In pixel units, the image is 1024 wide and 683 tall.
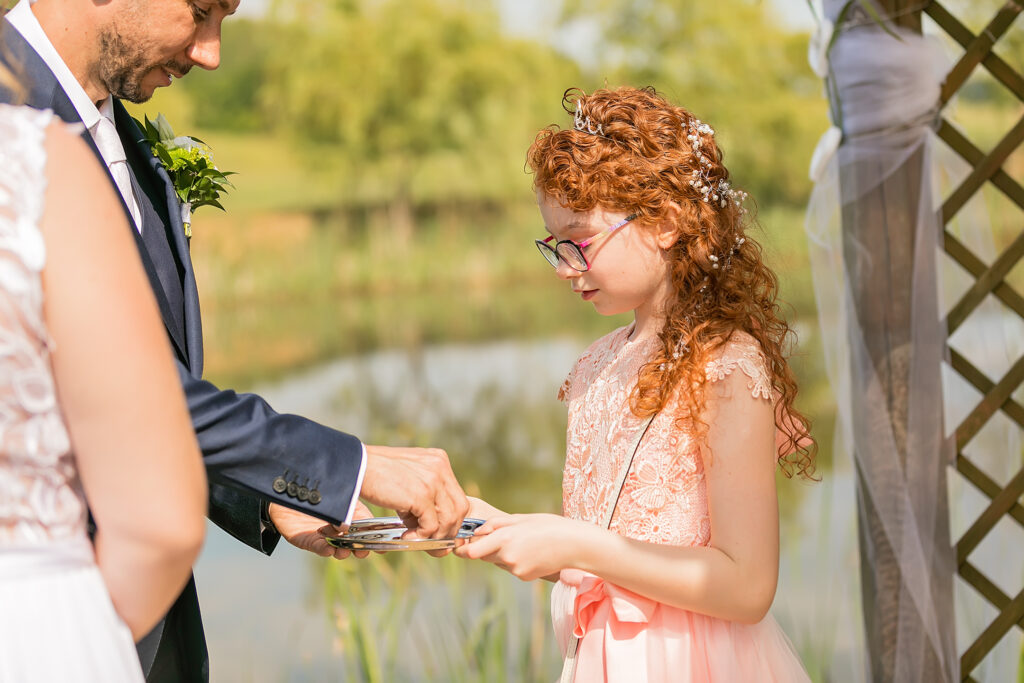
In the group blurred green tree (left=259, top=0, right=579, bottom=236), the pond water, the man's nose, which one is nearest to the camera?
the man's nose

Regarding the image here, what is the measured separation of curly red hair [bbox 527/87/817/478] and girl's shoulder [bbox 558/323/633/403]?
0.48 feet

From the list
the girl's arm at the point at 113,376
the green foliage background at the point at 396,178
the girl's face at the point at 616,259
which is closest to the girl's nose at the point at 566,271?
the girl's face at the point at 616,259

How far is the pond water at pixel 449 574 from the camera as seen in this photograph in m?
3.12

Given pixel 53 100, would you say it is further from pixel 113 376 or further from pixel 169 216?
pixel 113 376

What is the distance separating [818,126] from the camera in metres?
8.55

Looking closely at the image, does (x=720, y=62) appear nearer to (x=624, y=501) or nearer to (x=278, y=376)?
(x=278, y=376)

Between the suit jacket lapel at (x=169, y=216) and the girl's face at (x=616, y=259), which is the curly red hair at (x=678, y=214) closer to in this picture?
the girl's face at (x=616, y=259)

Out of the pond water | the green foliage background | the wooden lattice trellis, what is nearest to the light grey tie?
the pond water

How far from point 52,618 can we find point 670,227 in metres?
1.10

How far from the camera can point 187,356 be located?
1.71 m

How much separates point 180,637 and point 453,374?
17.9 feet

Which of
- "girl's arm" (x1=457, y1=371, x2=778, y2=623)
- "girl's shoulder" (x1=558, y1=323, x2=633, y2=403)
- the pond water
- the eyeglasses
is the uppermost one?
the eyeglasses

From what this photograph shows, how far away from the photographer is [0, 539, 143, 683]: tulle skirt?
3.18 ft

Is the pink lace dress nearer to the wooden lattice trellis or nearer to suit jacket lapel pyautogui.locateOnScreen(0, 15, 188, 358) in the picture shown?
suit jacket lapel pyautogui.locateOnScreen(0, 15, 188, 358)
